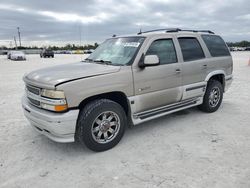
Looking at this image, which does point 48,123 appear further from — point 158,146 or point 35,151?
point 158,146

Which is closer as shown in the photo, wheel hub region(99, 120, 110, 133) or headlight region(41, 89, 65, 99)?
headlight region(41, 89, 65, 99)

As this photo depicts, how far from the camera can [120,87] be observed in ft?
11.8

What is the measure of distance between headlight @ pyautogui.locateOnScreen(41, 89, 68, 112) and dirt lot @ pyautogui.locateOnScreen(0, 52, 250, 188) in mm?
823

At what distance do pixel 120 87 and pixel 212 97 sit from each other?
2776mm

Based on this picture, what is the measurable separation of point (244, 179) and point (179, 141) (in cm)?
125

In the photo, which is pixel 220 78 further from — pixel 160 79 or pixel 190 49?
pixel 160 79

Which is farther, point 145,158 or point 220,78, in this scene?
point 220,78

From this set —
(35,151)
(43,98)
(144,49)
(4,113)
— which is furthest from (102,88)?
(4,113)

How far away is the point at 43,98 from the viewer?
330 centimetres

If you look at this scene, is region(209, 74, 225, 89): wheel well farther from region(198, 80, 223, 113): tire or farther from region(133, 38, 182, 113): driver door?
region(133, 38, 182, 113): driver door

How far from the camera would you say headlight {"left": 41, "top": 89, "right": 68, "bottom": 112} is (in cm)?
310

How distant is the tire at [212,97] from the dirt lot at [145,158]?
1.40ft

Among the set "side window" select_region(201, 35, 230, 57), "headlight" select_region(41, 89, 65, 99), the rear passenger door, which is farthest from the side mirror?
"side window" select_region(201, 35, 230, 57)

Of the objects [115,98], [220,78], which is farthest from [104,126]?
[220,78]
